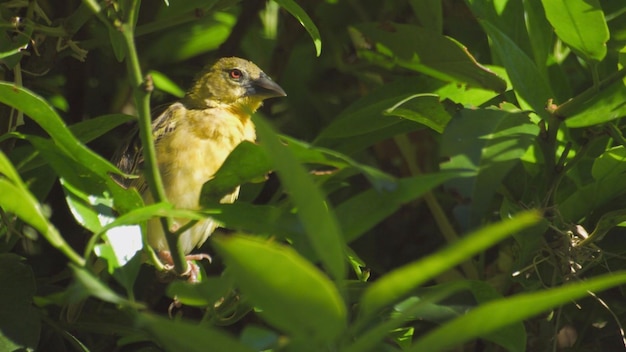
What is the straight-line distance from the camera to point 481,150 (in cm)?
176

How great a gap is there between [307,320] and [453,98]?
4.77 ft

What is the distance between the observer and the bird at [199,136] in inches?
116

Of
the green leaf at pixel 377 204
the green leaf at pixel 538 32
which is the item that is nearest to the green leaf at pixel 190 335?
the green leaf at pixel 377 204

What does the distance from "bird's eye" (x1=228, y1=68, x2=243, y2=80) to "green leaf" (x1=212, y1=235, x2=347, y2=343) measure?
7.29 ft

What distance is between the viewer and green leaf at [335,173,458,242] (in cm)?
144

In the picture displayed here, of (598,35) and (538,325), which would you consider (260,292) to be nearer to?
(598,35)

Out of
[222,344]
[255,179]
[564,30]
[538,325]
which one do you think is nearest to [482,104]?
[564,30]

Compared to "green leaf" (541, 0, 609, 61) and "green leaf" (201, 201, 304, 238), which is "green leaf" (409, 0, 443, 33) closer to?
"green leaf" (541, 0, 609, 61)

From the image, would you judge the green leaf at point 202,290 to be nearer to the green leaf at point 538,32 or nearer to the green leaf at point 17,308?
the green leaf at point 17,308

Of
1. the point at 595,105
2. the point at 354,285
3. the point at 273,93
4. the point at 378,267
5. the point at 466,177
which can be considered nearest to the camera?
the point at 466,177

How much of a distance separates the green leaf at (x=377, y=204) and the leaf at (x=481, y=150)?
116mm

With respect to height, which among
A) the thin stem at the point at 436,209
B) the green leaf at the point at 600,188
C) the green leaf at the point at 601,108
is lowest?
the thin stem at the point at 436,209

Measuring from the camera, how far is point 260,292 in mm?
1172

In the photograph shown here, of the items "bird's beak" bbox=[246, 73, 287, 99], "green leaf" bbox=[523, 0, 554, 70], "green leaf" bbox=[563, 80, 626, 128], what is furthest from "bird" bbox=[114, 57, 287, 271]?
"green leaf" bbox=[563, 80, 626, 128]
